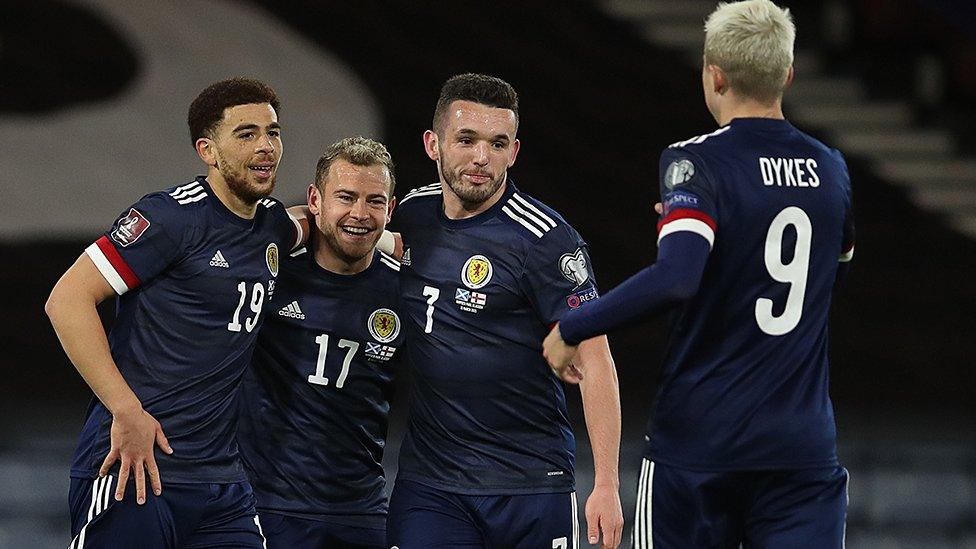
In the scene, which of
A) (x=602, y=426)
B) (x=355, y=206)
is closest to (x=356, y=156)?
(x=355, y=206)

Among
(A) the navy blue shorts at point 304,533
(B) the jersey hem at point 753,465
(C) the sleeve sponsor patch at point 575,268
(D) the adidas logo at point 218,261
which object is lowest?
(A) the navy blue shorts at point 304,533

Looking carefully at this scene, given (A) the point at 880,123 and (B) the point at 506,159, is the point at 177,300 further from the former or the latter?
(A) the point at 880,123

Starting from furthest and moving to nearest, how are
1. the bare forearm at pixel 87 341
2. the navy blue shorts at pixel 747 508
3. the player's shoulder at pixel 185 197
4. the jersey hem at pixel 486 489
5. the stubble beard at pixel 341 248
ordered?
the stubble beard at pixel 341 248
the jersey hem at pixel 486 489
the player's shoulder at pixel 185 197
the bare forearm at pixel 87 341
the navy blue shorts at pixel 747 508

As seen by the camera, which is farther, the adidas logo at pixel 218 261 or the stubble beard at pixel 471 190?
the stubble beard at pixel 471 190

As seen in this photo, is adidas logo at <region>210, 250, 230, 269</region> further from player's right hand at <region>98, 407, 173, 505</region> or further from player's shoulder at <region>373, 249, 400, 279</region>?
player's shoulder at <region>373, 249, 400, 279</region>

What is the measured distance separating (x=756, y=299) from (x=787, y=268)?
4.4 inches

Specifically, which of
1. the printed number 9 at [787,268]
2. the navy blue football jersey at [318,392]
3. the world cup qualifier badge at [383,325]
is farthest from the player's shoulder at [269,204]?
the printed number 9 at [787,268]

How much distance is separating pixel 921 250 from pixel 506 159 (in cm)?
664

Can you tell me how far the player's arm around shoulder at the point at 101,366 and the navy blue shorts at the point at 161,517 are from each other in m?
0.06

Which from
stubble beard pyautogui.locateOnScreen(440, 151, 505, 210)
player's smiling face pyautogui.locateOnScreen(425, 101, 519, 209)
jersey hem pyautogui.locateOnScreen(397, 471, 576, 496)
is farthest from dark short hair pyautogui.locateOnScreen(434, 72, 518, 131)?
jersey hem pyautogui.locateOnScreen(397, 471, 576, 496)

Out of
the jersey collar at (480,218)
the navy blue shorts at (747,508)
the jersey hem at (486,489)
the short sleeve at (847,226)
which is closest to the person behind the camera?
the navy blue shorts at (747,508)

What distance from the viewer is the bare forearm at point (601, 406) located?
13.8 feet

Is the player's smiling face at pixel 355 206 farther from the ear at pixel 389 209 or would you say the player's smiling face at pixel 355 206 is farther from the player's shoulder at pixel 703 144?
the player's shoulder at pixel 703 144

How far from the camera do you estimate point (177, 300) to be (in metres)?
4.25
